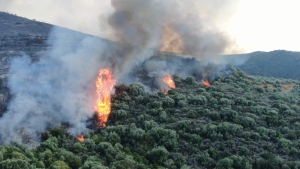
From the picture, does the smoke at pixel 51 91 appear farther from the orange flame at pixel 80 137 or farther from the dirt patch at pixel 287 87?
the dirt patch at pixel 287 87

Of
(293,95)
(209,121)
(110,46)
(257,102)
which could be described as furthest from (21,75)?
(293,95)

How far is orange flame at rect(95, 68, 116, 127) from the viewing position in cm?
4759

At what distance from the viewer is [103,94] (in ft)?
170

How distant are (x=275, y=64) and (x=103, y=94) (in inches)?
3020

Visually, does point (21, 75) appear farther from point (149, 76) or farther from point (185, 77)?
point (185, 77)

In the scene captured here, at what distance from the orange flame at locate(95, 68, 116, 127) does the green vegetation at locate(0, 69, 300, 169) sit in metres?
1.13

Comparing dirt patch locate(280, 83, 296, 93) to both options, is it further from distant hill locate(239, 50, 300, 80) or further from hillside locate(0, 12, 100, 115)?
hillside locate(0, 12, 100, 115)

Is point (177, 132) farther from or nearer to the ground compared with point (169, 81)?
nearer to the ground

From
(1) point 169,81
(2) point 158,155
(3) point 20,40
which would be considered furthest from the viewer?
(3) point 20,40

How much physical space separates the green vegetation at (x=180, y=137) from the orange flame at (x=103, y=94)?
3.70 feet

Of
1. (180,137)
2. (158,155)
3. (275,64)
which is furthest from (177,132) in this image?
(275,64)

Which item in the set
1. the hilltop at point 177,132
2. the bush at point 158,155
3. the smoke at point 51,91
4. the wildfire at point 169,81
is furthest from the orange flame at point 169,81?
the bush at point 158,155

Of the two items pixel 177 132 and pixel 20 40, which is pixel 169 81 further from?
pixel 20 40

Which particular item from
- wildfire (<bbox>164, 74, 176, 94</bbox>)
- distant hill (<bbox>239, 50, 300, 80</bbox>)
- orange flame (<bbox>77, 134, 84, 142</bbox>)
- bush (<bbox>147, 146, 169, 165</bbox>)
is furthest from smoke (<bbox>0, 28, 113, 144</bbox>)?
distant hill (<bbox>239, 50, 300, 80</bbox>)
